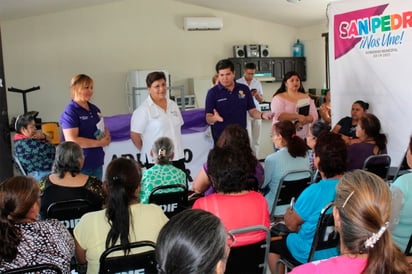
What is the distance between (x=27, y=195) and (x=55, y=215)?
2.20 feet

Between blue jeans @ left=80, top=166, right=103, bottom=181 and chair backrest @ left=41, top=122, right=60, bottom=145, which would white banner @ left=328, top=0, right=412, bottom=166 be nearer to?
blue jeans @ left=80, top=166, right=103, bottom=181

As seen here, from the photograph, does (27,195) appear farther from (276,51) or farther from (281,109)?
(276,51)

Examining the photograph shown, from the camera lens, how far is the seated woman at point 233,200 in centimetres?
203

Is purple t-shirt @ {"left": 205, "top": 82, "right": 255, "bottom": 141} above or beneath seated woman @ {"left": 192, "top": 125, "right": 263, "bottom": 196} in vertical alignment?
above

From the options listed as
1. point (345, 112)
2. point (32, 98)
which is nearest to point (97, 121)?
point (345, 112)

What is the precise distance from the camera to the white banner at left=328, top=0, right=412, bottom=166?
14.4 ft

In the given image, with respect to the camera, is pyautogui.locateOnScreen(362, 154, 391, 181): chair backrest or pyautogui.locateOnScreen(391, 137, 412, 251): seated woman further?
pyautogui.locateOnScreen(362, 154, 391, 181): chair backrest

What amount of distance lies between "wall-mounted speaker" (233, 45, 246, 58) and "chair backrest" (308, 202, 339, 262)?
860 centimetres

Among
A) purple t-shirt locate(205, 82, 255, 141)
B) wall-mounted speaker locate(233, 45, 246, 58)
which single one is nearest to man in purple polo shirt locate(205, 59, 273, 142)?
purple t-shirt locate(205, 82, 255, 141)

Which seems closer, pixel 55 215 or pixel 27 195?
pixel 27 195

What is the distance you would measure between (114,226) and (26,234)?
361mm

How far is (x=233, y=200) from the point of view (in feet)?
6.82

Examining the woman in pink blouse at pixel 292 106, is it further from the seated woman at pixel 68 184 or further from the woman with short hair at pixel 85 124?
the seated woman at pixel 68 184

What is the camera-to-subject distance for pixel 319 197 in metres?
2.19
